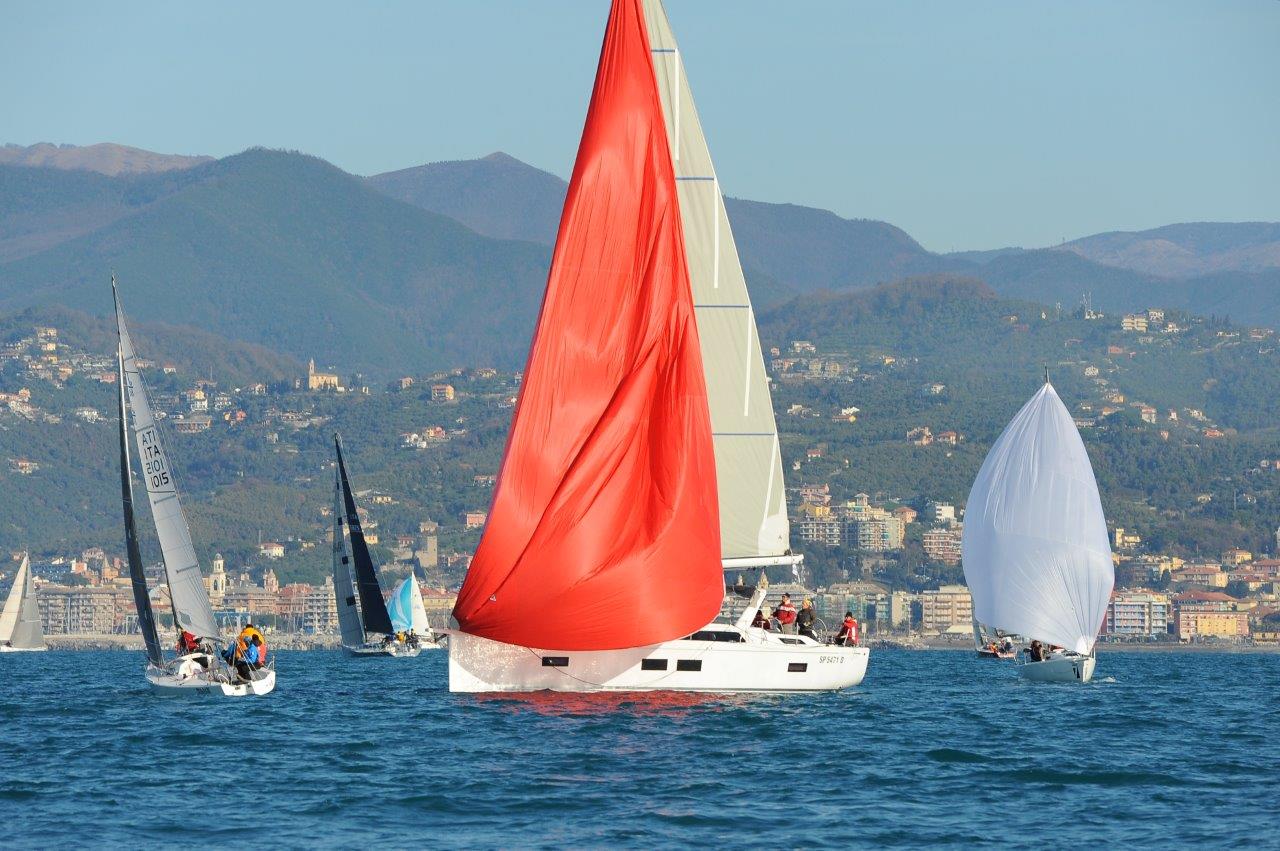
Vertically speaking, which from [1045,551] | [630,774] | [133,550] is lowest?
[630,774]

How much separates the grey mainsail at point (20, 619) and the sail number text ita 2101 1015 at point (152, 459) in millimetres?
77239

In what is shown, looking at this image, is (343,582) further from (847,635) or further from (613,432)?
(613,432)

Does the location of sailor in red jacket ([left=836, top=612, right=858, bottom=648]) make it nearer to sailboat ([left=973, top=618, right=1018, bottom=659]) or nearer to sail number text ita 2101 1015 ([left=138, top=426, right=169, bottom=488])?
sail number text ita 2101 1015 ([left=138, top=426, right=169, bottom=488])

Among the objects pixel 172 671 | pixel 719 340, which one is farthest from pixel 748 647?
pixel 172 671

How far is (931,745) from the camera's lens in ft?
106

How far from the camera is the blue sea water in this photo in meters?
23.4

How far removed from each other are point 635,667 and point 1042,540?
770 inches

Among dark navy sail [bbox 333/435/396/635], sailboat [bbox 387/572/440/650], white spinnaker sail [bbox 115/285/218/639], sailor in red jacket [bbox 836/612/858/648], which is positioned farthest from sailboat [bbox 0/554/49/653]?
sailor in red jacket [bbox 836/612/858/648]

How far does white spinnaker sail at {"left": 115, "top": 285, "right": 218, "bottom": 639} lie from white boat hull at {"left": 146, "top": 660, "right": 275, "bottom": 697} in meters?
0.93

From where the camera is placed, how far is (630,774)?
2697 centimetres

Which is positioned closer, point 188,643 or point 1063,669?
point 188,643

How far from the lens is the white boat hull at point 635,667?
34656 millimetres

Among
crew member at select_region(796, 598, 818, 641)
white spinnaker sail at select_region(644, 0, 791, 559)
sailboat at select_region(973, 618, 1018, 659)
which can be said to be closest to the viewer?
white spinnaker sail at select_region(644, 0, 791, 559)

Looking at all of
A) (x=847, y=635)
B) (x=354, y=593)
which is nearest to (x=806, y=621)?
(x=847, y=635)
